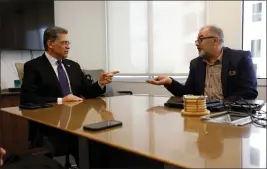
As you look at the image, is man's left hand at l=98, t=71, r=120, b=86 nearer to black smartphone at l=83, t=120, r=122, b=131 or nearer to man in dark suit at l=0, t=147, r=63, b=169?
man in dark suit at l=0, t=147, r=63, b=169

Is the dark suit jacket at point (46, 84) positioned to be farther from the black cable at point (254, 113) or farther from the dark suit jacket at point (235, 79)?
the black cable at point (254, 113)

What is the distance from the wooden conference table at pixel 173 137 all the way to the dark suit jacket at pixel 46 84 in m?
0.62

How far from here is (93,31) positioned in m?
4.45

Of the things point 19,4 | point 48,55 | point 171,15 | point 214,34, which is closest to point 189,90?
point 214,34

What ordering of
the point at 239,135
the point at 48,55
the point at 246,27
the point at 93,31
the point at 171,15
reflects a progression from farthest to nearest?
the point at 93,31
the point at 171,15
the point at 246,27
the point at 48,55
the point at 239,135

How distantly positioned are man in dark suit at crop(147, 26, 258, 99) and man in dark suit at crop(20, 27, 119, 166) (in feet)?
2.15

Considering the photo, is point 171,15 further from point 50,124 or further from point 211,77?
point 50,124

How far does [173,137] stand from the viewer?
938 millimetres

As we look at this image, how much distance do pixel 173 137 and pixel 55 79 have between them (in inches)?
59.8

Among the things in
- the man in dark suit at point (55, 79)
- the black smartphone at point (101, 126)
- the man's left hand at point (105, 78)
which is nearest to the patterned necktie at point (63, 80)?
the man in dark suit at point (55, 79)

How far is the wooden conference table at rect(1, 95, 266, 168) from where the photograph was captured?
0.72 m

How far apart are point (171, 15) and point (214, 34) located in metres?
1.78

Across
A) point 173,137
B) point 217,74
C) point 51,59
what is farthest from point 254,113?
point 51,59

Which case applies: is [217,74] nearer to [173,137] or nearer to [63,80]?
[63,80]
